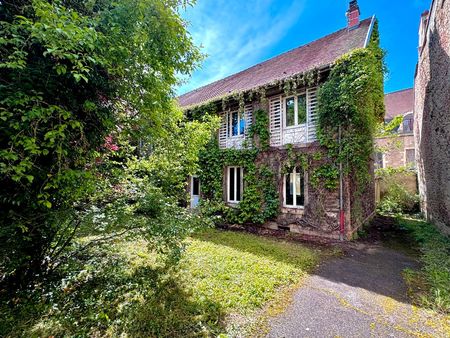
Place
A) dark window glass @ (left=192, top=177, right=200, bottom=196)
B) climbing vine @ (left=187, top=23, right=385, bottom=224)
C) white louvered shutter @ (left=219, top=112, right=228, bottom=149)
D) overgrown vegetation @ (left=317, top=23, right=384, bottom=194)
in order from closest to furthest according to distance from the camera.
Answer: overgrown vegetation @ (left=317, top=23, right=384, bottom=194)
climbing vine @ (left=187, top=23, right=385, bottom=224)
white louvered shutter @ (left=219, top=112, right=228, bottom=149)
dark window glass @ (left=192, top=177, right=200, bottom=196)

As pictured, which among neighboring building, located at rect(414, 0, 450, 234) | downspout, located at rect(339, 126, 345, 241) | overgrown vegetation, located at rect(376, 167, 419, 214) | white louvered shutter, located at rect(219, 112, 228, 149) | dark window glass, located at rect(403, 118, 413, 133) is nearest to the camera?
neighboring building, located at rect(414, 0, 450, 234)

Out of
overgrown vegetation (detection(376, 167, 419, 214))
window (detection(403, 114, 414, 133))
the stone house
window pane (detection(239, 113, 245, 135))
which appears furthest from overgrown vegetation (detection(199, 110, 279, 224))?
window (detection(403, 114, 414, 133))

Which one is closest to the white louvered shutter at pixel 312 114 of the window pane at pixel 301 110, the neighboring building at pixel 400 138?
the window pane at pixel 301 110

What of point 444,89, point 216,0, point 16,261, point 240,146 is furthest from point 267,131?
point 16,261

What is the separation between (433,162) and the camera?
786 centimetres

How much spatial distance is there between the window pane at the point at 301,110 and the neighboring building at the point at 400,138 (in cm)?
982

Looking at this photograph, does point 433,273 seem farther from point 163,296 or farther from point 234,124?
point 234,124

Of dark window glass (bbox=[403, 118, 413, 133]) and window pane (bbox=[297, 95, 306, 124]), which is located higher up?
dark window glass (bbox=[403, 118, 413, 133])

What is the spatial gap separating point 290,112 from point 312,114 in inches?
35.1

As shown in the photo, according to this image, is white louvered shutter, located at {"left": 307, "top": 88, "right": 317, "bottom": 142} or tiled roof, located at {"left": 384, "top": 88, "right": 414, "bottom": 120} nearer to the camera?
white louvered shutter, located at {"left": 307, "top": 88, "right": 317, "bottom": 142}

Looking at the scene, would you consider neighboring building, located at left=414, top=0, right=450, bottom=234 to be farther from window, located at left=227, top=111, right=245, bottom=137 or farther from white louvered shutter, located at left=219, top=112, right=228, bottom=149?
white louvered shutter, located at left=219, top=112, right=228, bottom=149

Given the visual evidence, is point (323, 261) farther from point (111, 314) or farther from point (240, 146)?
point (240, 146)

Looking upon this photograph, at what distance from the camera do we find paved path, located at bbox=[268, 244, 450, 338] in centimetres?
272

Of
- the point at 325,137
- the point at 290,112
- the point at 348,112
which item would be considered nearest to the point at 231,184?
the point at 290,112
